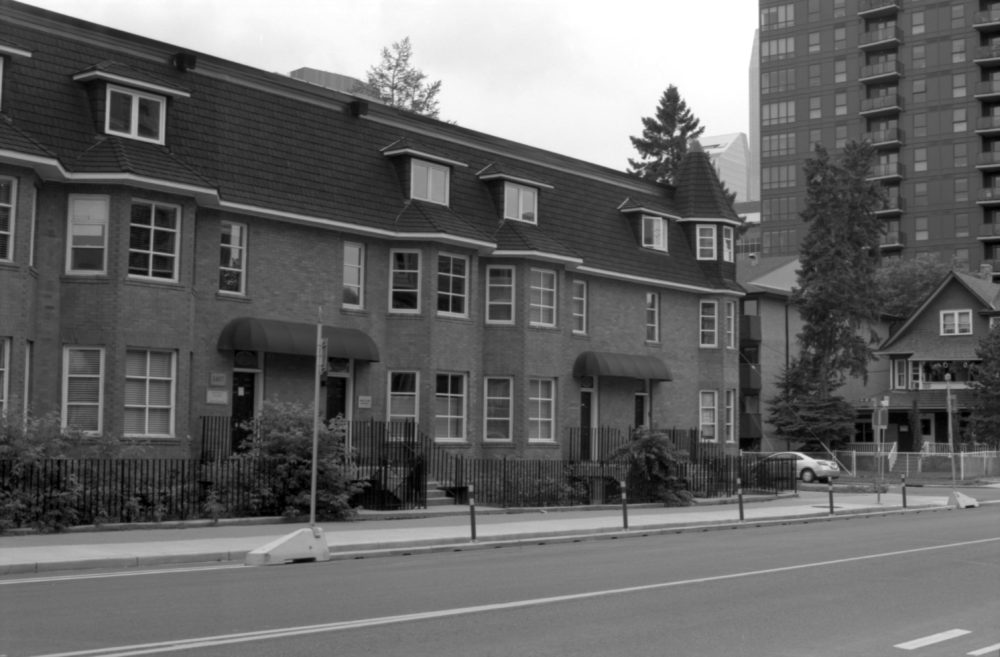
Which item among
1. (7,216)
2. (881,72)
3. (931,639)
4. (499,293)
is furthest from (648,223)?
(881,72)

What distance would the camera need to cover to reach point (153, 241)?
25.6 metres

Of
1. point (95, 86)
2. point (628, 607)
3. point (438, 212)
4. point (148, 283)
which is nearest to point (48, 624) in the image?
point (628, 607)

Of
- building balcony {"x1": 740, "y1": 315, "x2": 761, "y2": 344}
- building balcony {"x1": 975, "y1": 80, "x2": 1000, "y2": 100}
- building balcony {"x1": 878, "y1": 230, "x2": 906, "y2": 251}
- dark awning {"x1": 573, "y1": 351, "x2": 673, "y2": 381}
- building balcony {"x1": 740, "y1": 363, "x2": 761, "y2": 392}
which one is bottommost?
dark awning {"x1": 573, "y1": 351, "x2": 673, "y2": 381}

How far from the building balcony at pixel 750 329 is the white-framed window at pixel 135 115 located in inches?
1427

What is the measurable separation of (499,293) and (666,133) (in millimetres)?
42252

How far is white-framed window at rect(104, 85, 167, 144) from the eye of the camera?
2584cm

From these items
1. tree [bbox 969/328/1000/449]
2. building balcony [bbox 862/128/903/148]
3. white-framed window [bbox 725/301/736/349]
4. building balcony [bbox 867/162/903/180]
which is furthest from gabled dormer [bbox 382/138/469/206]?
building balcony [bbox 862/128/903/148]

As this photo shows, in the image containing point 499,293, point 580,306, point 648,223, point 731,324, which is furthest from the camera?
point 731,324

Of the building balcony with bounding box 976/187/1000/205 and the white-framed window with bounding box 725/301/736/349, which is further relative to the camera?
the building balcony with bounding box 976/187/1000/205

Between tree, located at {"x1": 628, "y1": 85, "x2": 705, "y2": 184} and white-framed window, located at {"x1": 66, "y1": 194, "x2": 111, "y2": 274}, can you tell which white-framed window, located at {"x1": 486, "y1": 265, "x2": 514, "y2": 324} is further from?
tree, located at {"x1": 628, "y1": 85, "x2": 705, "y2": 184}

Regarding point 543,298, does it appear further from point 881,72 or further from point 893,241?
point 881,72

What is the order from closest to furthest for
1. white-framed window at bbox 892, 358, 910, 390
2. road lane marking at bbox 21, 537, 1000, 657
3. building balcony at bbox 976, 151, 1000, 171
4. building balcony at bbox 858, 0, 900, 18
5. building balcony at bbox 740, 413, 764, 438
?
road lane marking at bbox 21, 537, 1000, 657 < building balcony at bbox 740, 413, 764, 438 < white-framed window at bbox 892, 358, 910, 390 < building balcony at bbox 976, 151, 1000, 171 < building balcony at bbox 858, 0, 900, 18

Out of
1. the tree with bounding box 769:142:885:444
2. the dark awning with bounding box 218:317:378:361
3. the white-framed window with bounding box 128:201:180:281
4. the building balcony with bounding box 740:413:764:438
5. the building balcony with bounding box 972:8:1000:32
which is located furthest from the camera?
the building balcony with bounding box 972:8:1000:32

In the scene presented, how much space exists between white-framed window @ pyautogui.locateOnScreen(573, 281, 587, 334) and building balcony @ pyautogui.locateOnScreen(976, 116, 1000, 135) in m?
68.7
